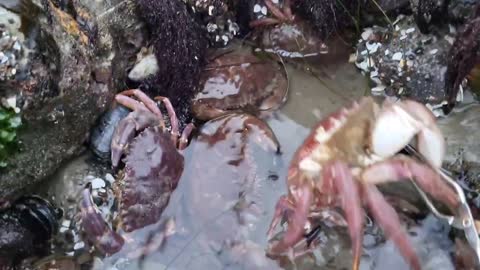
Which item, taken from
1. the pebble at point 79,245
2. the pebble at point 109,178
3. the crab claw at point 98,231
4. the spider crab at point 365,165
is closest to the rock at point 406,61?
the spider crab at point 365,165

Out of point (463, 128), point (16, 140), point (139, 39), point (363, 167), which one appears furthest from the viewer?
point (139, 39)

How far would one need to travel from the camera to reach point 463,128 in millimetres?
3748

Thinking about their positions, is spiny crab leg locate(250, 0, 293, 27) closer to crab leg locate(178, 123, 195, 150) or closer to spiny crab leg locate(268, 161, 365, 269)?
crab leg locate(178, 123, 195, 150)

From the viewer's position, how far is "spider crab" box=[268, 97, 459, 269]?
9.91 ft

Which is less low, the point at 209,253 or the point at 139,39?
the point at 139,39

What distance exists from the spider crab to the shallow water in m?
0.20

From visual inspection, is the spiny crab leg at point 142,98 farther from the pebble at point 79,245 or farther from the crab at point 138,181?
the pebble at point 79,245

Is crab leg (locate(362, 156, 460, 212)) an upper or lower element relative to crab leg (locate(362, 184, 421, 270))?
upper

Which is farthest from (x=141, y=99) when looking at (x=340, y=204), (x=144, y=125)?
(x=340, y=204)

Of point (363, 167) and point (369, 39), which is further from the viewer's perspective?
point (369, 39)

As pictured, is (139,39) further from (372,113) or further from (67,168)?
(372,113)

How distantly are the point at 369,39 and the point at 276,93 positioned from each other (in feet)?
2.00

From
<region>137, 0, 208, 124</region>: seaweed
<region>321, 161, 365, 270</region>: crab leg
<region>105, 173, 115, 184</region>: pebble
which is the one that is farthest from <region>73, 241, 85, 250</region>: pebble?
<region>321, 161, 365, 270</region>: crab leg

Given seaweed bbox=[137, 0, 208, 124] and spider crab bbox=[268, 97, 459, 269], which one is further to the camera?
seaweed bbox=[137, 0, 208, 124]
